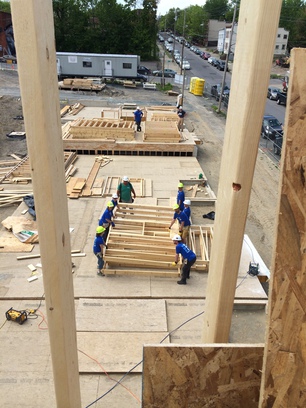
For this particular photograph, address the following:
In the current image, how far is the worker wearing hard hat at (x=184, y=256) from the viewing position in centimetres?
727

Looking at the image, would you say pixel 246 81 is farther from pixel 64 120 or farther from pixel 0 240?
pixel 64 120

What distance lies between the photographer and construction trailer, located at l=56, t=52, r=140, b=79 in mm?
35062

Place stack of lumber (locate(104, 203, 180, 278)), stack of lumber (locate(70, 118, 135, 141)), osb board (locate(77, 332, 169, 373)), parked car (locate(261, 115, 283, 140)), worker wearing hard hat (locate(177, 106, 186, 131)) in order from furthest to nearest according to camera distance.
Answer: worker wearing hard hat (locate(177, 106, 186, 131))
parked car (locate(261, 115, 283, 140))
stack of lumber (locate(70, 118, 135, 141))
stack of lumber (locate(104, 203, 180, 278))
osb board (locate(77, 332, 169, 373))

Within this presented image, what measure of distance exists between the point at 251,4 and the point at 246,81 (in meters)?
0.36

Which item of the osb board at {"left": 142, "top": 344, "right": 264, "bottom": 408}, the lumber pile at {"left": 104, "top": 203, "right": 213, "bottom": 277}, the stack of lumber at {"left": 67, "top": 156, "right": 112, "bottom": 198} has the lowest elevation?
the stack of lumber at {"left": 67, "top": 156, "right": 112, "bottom": 198}

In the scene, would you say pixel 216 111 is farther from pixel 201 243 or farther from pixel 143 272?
pixel 143 272

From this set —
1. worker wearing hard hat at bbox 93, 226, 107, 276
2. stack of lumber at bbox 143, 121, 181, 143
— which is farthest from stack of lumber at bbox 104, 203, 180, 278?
stack of lumber at bbox 143, 121, 181, 143

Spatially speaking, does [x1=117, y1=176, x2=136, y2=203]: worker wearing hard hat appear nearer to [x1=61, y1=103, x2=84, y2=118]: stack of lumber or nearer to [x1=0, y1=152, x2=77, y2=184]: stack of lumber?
[x1=0, y1=152, x2=77, y2=184]: stack of lumber

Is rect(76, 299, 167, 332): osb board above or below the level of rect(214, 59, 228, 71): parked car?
below

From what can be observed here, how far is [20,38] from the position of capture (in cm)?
146

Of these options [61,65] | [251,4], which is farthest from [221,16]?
[251,4]

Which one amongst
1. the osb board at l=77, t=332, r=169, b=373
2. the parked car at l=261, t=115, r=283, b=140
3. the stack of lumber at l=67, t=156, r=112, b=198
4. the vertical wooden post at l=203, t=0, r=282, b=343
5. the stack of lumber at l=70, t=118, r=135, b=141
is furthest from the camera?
the parked car at l=261, t=115, r=283, b=140

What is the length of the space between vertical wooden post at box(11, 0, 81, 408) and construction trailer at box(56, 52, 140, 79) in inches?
1468

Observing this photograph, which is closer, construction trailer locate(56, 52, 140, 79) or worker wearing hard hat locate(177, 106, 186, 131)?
worker wearing hard hat locate(177, 106, 186, 131)
